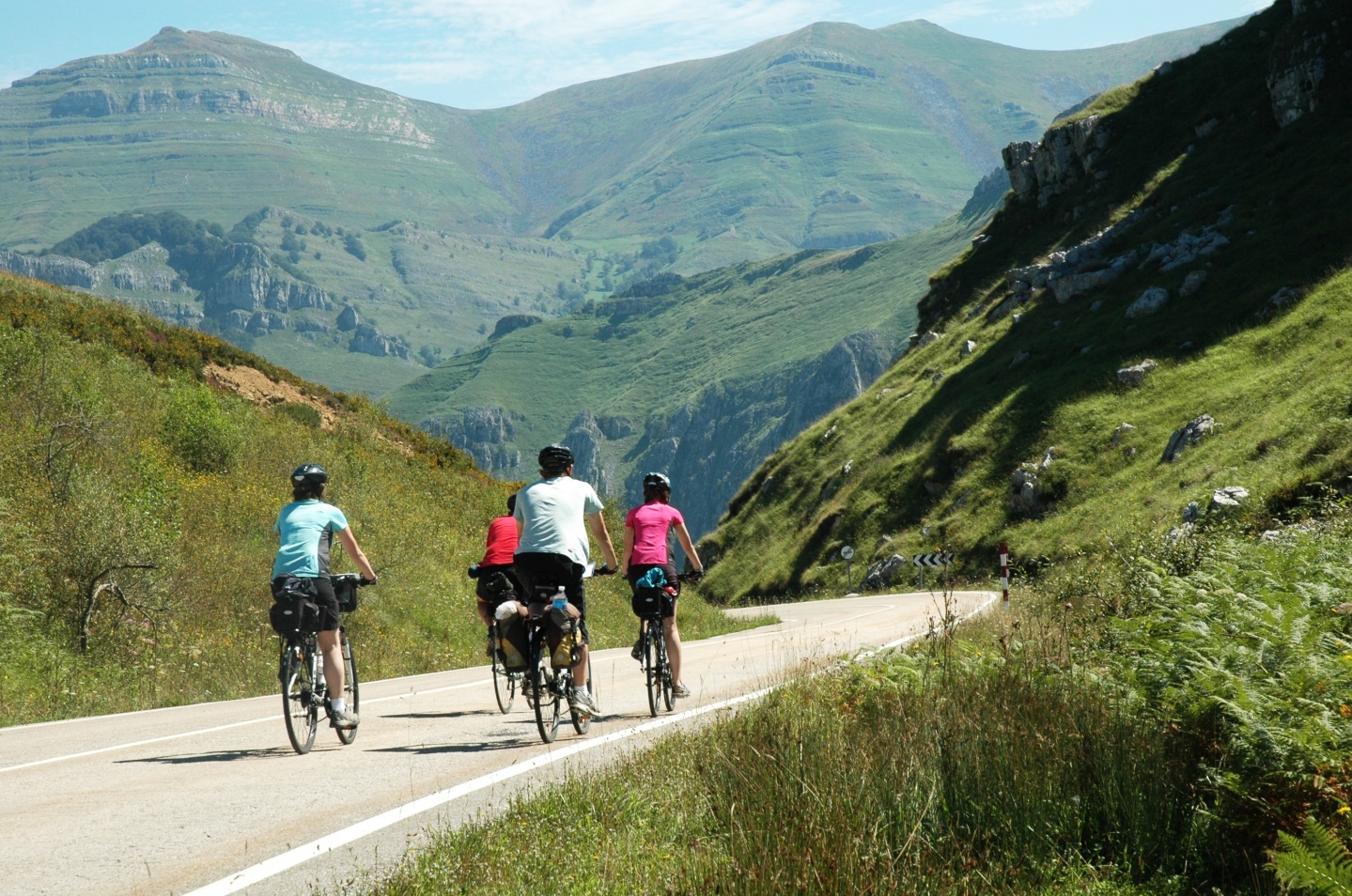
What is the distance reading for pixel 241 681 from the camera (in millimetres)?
15414

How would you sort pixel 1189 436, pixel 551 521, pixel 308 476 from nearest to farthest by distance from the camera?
pixel 551 521
pixel 308 476
pixel 1189 436

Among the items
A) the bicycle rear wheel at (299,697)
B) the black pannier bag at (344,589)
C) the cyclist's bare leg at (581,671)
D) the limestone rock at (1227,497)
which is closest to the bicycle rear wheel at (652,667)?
the cyclist's bare leg at (581,671)

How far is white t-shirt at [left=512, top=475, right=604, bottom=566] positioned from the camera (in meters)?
9.54

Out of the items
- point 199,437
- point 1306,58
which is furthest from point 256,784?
point 1306,58

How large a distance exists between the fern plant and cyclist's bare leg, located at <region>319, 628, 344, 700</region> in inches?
286

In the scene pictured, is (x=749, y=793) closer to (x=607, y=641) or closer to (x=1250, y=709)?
(x=1250, y=709)

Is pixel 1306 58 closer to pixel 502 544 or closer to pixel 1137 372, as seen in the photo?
pixel 1137 372

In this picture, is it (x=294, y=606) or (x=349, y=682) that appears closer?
(x=294, y=606)

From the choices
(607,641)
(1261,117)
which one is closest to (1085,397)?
(1261,117)

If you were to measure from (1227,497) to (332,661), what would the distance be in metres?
26.1

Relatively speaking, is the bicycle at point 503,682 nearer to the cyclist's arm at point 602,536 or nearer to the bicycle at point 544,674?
the bicycle at point 544,674

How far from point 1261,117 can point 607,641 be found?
48250 mm

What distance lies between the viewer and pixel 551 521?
31.4ft

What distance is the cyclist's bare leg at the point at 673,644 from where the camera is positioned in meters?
11.3
